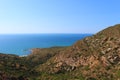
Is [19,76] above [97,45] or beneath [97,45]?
beneath

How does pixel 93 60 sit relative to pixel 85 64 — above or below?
above

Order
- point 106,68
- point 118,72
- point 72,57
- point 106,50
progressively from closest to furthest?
1. point 118,72
2. point 106,68
3. point 106,50
4. point 72,57

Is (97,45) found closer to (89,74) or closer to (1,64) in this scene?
(89,74)

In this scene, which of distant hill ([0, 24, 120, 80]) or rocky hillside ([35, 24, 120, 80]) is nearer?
rocky hillside ([35, 24, 120, 80])

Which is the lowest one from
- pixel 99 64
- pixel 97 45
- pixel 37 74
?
pixel 37 74

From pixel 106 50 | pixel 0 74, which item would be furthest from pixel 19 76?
pixel 106 50

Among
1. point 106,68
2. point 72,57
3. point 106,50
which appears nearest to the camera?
point 106,68

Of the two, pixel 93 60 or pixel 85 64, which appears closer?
pixel 93 60

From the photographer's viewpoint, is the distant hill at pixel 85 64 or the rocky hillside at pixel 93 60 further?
the distant hill at pixel 85 64
